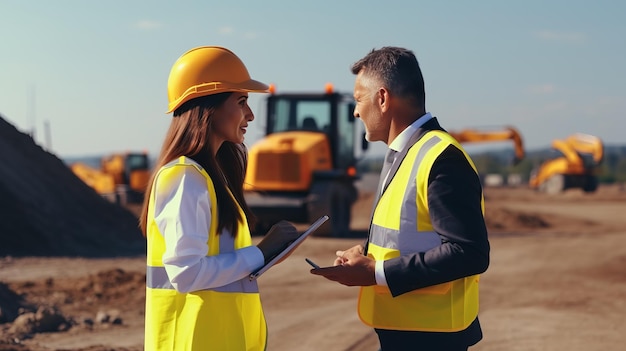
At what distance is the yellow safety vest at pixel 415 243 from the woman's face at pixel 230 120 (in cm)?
57

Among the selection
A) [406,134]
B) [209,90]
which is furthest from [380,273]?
[209,90]

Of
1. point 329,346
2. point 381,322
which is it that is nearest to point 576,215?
point 329,346

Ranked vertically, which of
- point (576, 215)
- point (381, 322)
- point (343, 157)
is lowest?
point (576, 215)

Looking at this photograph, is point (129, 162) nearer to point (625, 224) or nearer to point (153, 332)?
point (625, 224)

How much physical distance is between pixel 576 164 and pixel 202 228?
4065 cm

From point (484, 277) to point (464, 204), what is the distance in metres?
11.4

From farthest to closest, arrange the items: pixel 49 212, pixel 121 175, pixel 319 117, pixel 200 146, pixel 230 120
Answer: pixel 121 175
pixel 319 117
pixel 49 212
pixel 230 120
pixel 200 146

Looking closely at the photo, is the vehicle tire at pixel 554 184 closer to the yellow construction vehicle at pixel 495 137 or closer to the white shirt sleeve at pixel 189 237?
the yellow construction vehicle at pixel 495 137

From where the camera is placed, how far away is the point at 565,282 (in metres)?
13.6

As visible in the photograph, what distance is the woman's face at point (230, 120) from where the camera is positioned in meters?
3.02

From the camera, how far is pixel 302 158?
18750 mm

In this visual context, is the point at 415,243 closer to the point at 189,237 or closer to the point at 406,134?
the point at 406,134

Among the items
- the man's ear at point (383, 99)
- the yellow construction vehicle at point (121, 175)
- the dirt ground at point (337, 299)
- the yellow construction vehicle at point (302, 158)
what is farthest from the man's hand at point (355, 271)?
the yellow construction vehicle at point (121, 175)

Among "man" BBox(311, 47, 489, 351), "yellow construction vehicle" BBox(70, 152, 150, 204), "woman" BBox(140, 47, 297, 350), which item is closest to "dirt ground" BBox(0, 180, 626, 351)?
"man" BBox(311, 47, 489, 351)
